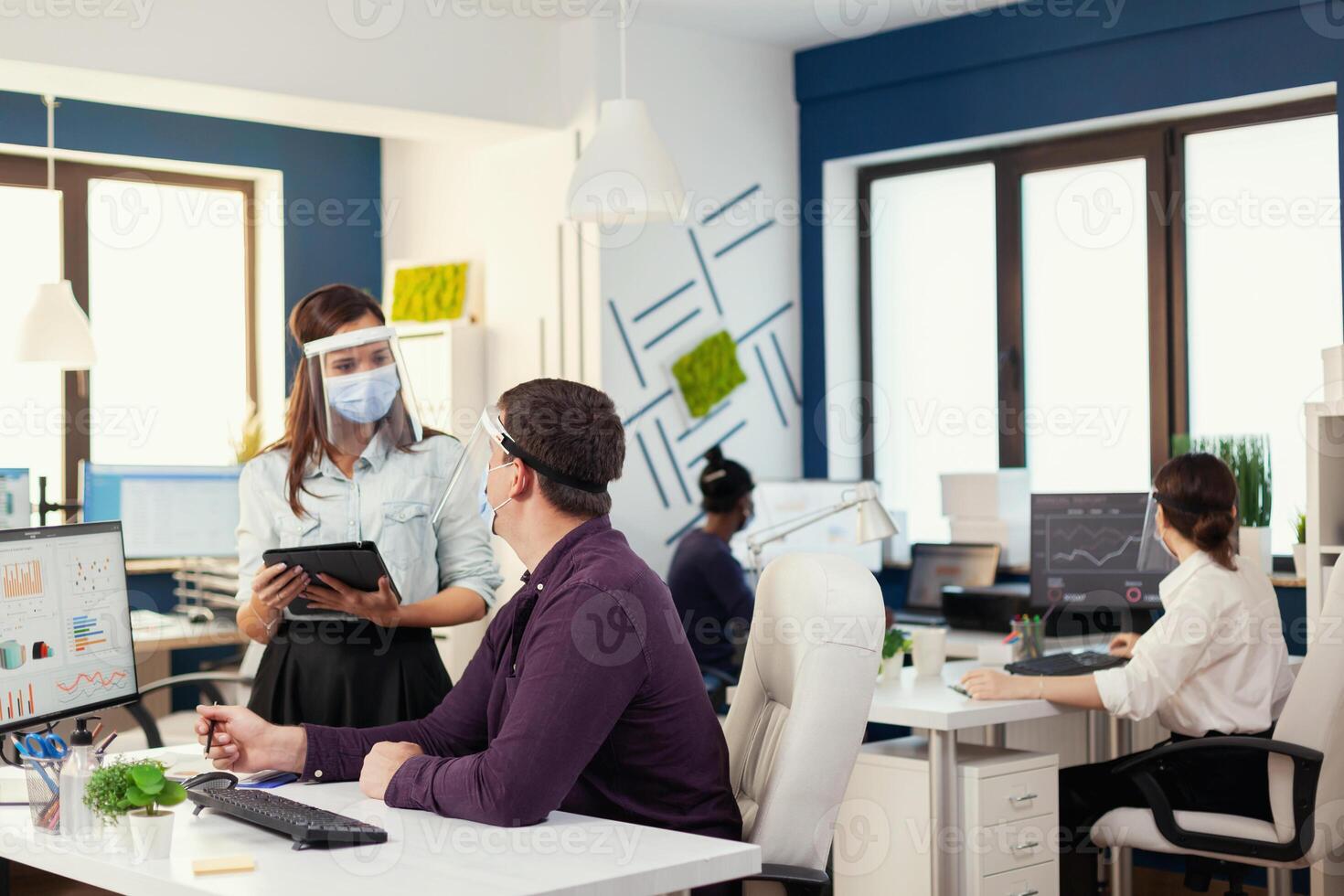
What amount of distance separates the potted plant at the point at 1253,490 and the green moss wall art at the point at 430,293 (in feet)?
9.06

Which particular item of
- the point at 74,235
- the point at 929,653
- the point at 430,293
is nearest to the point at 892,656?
the point at 929,653

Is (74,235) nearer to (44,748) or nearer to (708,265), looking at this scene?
(708,265)

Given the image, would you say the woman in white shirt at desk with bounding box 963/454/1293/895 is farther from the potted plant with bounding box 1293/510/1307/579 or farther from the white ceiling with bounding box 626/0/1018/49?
the white ceiling with bounding box 626/0/1018/49

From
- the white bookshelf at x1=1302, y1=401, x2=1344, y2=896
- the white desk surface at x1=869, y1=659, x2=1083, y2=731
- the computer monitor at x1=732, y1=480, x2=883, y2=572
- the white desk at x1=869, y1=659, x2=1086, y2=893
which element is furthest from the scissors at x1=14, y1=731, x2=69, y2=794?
the computer monitor at x1=732, y1=480, x2=883, y2=572

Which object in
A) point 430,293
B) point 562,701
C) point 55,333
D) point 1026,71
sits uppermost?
point 1026,71

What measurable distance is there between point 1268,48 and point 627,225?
7.02 feet

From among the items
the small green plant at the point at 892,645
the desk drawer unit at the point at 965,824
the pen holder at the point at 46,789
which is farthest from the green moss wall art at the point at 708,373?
the pen holder at the point at 46,789

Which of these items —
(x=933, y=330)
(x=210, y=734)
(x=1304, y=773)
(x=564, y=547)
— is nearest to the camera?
(x=564, y=547)

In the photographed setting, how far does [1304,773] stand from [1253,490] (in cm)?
143

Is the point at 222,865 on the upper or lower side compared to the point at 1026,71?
lower

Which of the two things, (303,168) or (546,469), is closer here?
(546,469)

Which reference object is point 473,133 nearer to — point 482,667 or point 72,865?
point 482,667

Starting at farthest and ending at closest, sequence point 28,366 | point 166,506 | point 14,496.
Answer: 1. point 28,366
2. point 166,506
3. point 14,496

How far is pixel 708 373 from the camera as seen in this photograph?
18.1ft
